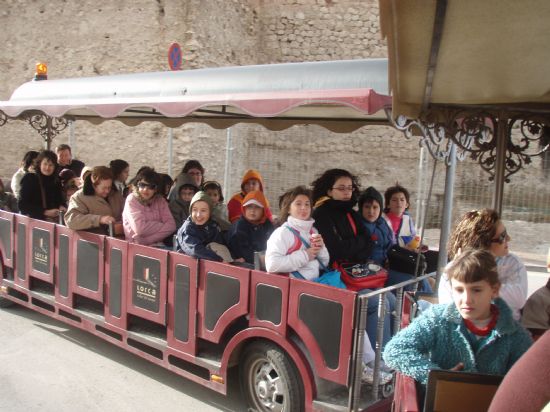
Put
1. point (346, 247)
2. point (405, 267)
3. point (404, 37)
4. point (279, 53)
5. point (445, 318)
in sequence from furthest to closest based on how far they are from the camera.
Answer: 1. point (279, 53)
2. point (405, 267)
3. point (346, 247)
4. point (445, 318)
5. point (404, 37)

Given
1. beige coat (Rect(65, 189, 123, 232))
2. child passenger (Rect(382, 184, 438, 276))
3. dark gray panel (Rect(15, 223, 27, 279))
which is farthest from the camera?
dark gray panel (Rect(15, 223, 27, 279))

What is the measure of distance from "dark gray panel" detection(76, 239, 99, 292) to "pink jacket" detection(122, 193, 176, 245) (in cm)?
37

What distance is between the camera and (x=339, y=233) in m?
4.16

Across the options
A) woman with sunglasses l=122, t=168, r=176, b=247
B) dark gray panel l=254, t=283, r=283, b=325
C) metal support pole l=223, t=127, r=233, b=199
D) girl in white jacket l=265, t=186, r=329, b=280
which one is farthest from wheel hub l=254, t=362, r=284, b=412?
metal support pole l=223, t=127, r=233, b=199

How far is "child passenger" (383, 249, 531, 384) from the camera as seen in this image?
7.31 ft

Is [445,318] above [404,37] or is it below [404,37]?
below

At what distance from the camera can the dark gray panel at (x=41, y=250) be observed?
17.7 ft

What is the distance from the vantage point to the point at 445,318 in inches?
90.4

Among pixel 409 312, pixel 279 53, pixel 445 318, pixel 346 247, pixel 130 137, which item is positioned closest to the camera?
pixel 445 318

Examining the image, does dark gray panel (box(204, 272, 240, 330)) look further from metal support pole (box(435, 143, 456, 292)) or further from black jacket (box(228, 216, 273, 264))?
metal support pole (box(435, 143, 456, 292))

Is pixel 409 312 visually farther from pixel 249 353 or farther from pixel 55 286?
pixel 55 286

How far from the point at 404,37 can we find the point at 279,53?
54.1 ft

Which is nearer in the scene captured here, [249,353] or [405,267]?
[249,353]

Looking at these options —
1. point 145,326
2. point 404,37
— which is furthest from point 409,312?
point 145,326
